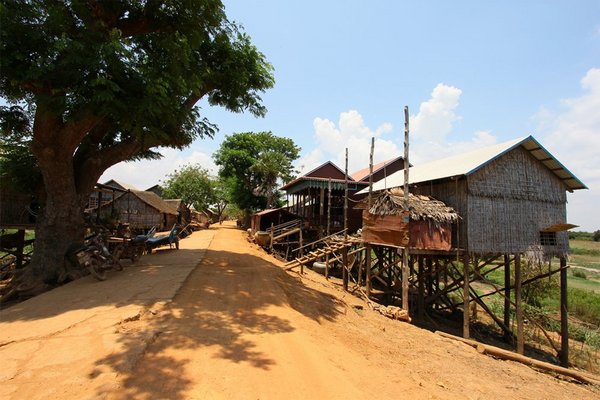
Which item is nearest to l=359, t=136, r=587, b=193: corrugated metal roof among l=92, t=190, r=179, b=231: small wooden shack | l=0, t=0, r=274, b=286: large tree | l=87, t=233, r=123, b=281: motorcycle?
l=0, t=0, r=274, b=286: large tree

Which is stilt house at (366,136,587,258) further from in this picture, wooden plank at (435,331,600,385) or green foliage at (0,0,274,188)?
green foliage at (0,0,274,188)

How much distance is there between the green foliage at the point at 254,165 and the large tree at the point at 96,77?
943 inches

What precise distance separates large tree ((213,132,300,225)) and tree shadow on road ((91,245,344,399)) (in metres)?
28.3

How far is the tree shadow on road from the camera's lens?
3.81m

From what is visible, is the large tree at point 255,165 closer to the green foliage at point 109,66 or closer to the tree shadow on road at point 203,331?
the green foliage at point 109,66

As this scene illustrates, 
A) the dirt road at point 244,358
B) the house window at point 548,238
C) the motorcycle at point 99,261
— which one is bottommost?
the dirt road at point 244,358

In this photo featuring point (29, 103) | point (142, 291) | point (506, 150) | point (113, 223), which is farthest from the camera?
point (113, 223)

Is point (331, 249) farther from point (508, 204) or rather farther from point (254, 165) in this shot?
point (254, 165)

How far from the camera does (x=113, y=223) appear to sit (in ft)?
52.8

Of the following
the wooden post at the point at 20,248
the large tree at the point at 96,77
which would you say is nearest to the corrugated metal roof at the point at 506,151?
the large tree at the point at 96,77

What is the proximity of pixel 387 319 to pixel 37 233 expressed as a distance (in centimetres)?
1147

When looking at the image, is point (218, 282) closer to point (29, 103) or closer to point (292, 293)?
point (292, 293)

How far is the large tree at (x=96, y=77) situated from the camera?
8.28 meters

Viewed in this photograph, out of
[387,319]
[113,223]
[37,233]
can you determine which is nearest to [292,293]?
[387,319]
